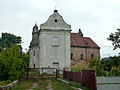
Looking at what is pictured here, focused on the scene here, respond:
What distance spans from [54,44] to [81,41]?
1138cm

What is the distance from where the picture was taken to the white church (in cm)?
5291

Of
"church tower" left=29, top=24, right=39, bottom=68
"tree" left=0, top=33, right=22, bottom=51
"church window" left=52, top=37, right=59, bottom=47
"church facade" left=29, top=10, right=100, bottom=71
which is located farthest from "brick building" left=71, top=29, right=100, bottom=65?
"tree" left=0, top=33, right=22, bottom=51

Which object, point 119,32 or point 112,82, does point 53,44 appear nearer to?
point 119,32

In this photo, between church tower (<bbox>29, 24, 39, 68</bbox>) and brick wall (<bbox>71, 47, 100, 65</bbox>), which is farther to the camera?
brick wall (<bbox>71, 47, 100, 65</bbox>)

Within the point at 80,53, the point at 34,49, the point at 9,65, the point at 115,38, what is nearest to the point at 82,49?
the point at 80,53

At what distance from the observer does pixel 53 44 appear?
53156 mm

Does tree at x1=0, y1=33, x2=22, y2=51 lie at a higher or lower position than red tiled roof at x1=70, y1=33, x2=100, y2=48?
higher

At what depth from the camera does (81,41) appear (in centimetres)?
6275

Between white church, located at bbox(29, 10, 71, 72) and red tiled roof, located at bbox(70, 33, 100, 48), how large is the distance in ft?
24.0

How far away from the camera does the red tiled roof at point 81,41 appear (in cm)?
6126

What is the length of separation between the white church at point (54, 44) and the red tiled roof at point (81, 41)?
24.0 ft

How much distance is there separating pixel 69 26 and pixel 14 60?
27.3 metres

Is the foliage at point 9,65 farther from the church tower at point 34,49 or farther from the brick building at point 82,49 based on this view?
the brick building at point 82,49

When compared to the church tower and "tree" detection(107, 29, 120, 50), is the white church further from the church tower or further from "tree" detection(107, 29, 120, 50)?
"tree" detection(107, 29, 120, 50)
